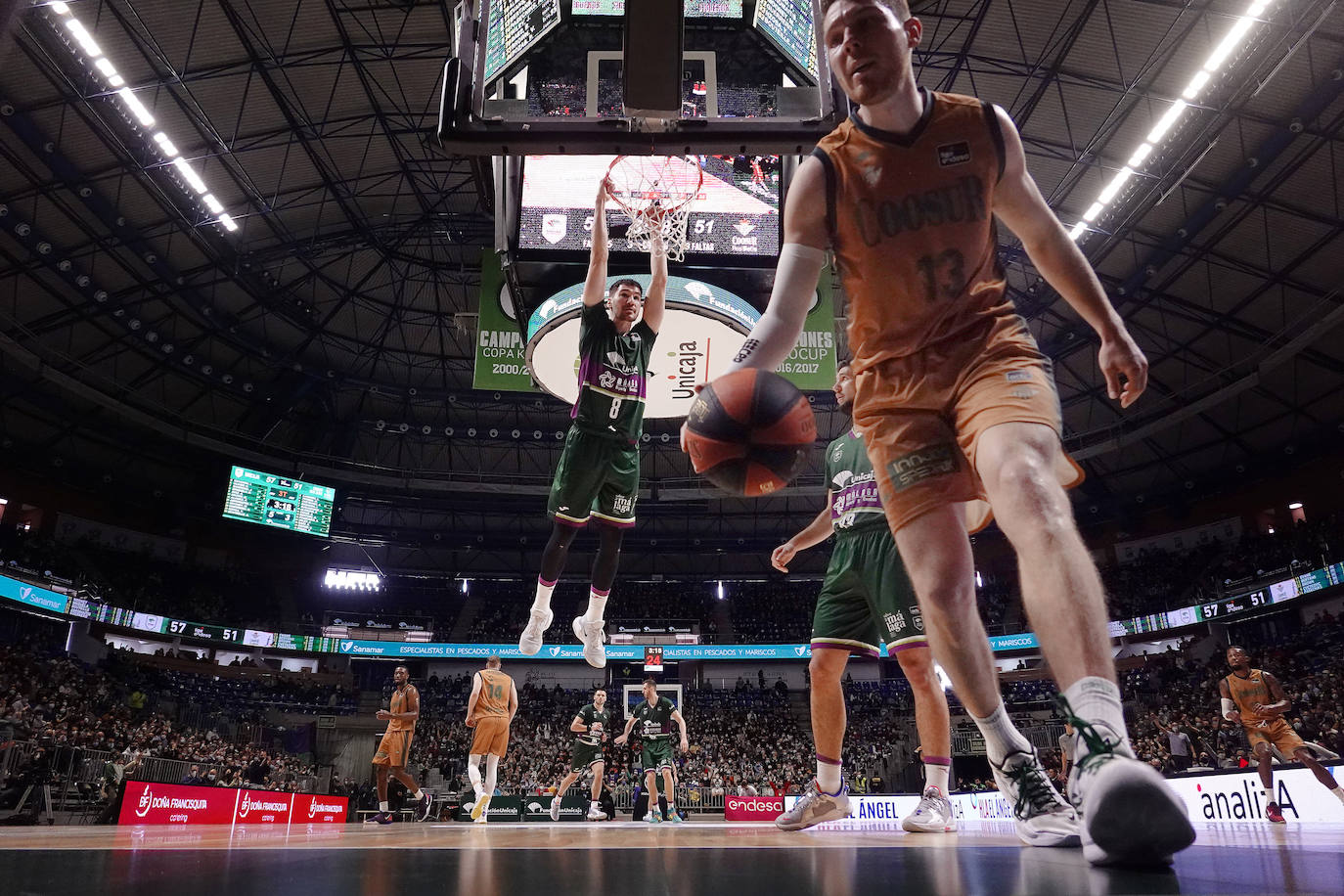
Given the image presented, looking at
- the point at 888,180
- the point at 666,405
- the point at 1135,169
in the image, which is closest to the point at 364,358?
the point at 666,405

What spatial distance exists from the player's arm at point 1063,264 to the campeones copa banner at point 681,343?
539cm

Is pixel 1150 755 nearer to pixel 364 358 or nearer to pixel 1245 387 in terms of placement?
pixel 1245 387

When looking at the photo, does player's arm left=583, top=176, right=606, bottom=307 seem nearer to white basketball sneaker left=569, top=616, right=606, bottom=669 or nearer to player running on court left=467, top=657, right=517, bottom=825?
white basketball sneaker left=569, top=616, right=606, bottom=669

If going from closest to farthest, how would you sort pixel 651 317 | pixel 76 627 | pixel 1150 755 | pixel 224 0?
pixel 651 317
pixel 224 0
pixel 1150 755
pixel 76 627

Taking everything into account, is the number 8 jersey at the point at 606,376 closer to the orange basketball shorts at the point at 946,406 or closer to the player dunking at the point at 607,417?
the player dunking at the point at 607,417

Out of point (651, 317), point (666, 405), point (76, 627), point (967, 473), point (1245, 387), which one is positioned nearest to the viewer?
point (967, 473)

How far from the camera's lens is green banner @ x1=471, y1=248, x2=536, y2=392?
11.0 m

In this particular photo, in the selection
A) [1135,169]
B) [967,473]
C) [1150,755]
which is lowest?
[1150,755]

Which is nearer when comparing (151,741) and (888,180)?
(888,180)

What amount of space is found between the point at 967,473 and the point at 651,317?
4.01m

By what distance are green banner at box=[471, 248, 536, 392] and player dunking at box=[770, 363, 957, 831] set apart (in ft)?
21.7

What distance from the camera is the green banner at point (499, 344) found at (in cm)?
1099

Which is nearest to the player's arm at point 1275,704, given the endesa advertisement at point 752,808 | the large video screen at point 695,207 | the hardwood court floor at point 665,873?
the large video screen at point 695,207

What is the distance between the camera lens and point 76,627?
2555 cm
